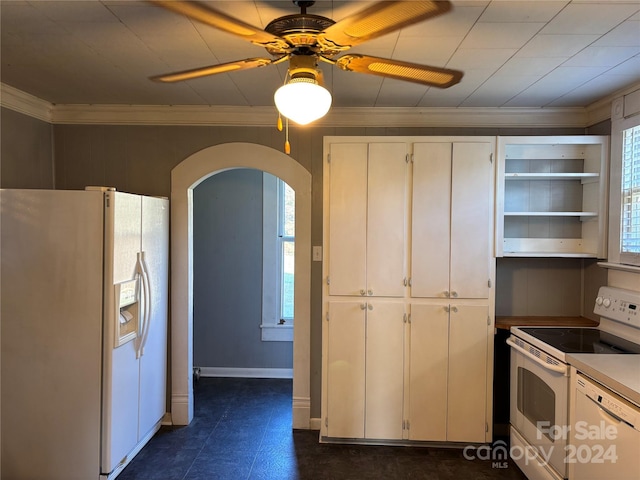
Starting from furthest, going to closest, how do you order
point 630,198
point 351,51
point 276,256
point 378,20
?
point 276,256 → point 630,198 → point 351,51 → point 378,20

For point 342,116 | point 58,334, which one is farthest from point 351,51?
point 58,334

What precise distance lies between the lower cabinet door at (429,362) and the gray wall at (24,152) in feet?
9.57

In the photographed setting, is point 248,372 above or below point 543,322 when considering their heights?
below

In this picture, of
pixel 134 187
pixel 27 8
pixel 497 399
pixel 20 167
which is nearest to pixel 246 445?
pixel 497 399

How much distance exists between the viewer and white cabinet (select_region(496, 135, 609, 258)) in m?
2.89

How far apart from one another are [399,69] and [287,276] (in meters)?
2.99

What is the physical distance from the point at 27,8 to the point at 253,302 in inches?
122

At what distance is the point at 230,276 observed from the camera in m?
4.30

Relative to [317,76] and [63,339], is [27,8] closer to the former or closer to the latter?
[317,76]

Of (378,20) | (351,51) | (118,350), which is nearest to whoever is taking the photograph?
(378,20)

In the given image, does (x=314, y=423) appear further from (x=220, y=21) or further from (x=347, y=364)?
(x=220, y=21)

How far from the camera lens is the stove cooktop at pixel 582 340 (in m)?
2.25

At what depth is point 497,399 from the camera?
313 cm

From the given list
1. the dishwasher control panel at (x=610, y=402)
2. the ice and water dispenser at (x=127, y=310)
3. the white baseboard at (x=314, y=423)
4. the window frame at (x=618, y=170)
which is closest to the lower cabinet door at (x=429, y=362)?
the white baseboard at (x=314, y=423)
